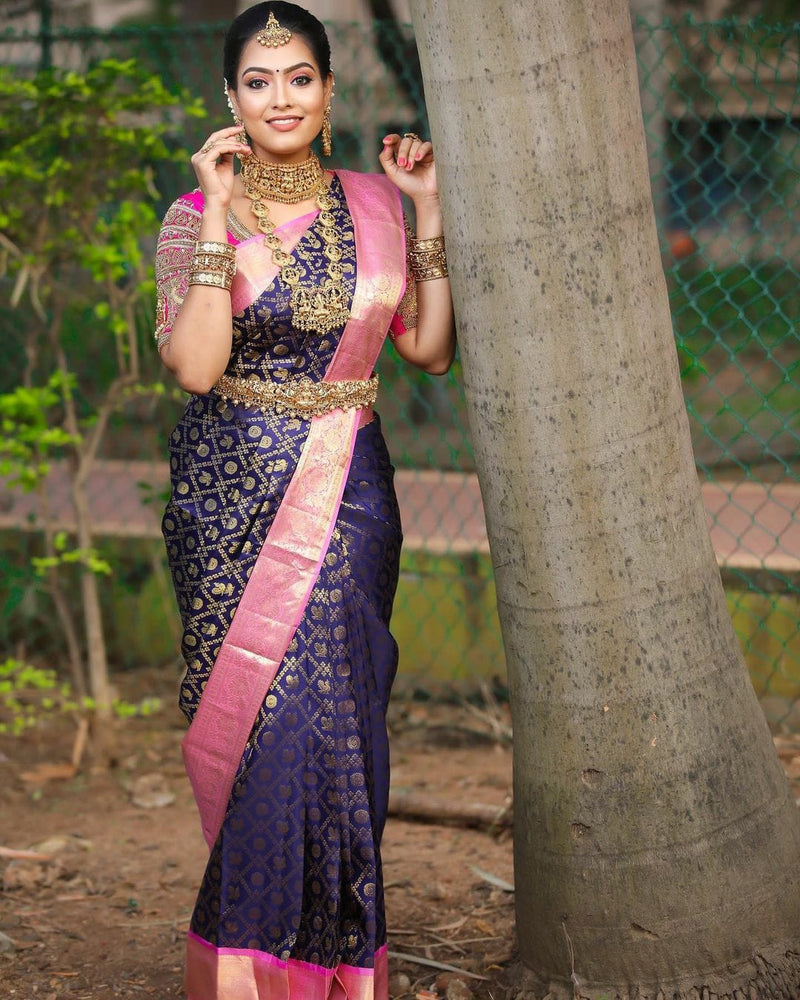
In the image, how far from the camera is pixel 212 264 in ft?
8.15

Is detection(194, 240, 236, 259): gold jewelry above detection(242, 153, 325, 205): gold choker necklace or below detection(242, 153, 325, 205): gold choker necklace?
below

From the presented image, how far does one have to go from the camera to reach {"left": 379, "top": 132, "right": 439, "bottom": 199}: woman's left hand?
2.68 meters

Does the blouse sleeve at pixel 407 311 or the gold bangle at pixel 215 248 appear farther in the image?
the blouse sleeve at pixel 407 311

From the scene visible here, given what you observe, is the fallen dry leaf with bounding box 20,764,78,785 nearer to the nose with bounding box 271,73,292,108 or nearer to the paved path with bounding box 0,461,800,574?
the paved path with bounding box 0,461,800,574

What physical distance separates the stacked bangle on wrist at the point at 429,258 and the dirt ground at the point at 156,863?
1.46m

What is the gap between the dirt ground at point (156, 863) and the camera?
3066 millimetres

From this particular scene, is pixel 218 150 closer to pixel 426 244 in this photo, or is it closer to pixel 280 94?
pixel 280 94

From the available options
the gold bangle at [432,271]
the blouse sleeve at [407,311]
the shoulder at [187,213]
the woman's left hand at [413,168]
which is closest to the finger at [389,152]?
the woman's left hand at [413,168]

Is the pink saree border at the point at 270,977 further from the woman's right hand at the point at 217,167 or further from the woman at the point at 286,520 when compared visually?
the woman's right hand at the point at 217,167

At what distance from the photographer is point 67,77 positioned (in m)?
4.16

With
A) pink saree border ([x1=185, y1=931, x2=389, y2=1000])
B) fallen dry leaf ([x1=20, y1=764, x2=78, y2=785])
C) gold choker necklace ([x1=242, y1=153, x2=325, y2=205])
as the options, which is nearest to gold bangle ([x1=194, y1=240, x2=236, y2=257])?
gold choker necklace ([x1=242, y1=153, x2=325, y2=205])

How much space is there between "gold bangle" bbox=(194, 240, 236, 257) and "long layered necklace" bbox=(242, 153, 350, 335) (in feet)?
0.40

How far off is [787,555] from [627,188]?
2.46 meters

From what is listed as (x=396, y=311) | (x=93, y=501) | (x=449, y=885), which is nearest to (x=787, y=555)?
(x=449, y=885)
